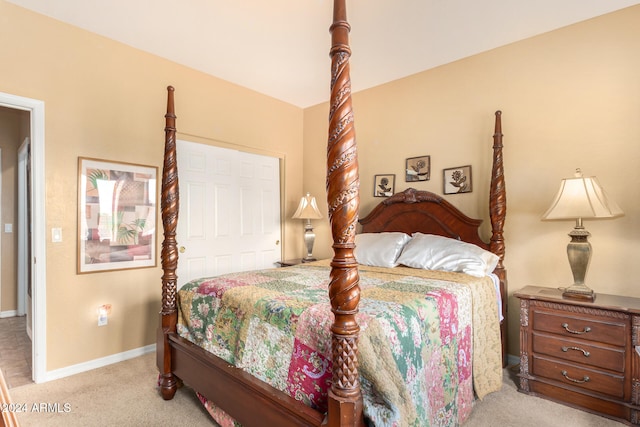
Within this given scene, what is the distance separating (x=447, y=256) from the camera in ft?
8.80

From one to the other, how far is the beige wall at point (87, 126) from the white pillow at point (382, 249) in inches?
79.6

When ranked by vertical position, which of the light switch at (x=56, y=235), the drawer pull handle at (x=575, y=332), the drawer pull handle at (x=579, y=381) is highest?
the light switch at (x=56, y=235)

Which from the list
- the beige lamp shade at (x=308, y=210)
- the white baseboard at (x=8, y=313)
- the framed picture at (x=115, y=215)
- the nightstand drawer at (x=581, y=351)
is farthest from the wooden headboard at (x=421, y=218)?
the white baseboard at (x=8, y=313)

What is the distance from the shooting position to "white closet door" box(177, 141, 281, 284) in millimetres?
3467

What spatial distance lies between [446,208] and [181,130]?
279 centimetres

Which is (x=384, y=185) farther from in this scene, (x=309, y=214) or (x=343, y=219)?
(x=343, y=219)

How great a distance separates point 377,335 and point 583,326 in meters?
1.70

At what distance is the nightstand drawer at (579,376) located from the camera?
2057 mm

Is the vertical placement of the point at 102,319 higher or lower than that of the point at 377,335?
lower

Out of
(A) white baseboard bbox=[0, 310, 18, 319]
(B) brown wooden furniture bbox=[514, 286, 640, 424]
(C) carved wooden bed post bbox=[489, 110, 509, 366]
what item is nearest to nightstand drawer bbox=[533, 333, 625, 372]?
(B) brown wooden furniture bbox=[514, 286, 640, 424]

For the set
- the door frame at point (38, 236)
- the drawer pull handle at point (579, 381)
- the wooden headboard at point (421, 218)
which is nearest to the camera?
the drawer pull handle at point (579, 381)

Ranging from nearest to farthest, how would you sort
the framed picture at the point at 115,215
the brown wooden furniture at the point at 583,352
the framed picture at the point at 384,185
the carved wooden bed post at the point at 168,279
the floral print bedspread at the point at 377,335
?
the floral print bedspread at the point at 377,335 < the brown wooden furniture at the point at 583,352 < the carved wooden bed post at the point at 168,279 < the framed picture at the point at 115,215 < the framed picture at the point at 384,185

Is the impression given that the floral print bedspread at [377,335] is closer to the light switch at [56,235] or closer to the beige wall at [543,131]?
the beige wall at [543,131]

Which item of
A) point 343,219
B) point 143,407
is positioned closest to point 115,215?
point 143,407
